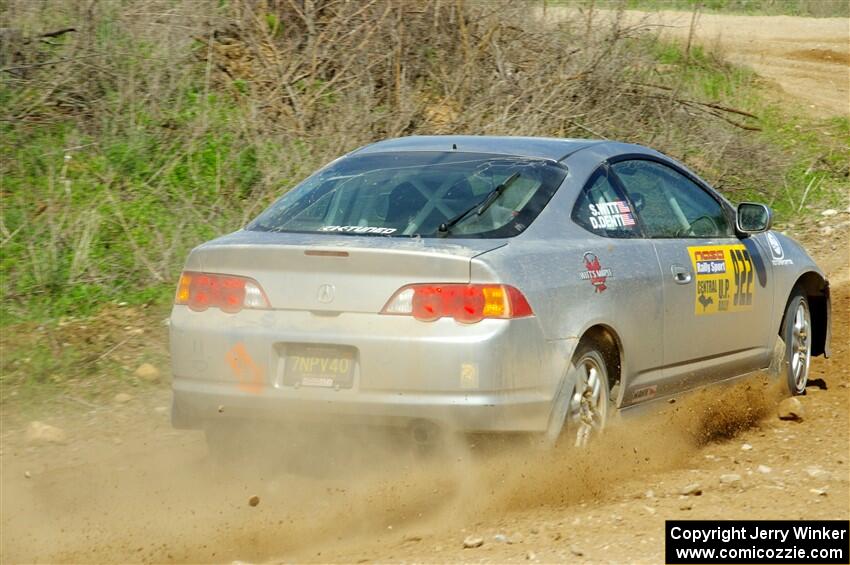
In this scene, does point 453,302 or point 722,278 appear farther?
point 722,278

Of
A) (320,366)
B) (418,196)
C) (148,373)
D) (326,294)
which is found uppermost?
A: (418,196)

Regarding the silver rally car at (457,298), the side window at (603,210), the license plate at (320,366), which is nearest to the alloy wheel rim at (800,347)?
the silver rally car at (457,298)

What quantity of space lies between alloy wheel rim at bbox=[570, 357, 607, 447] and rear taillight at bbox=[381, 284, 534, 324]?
64 centimetres

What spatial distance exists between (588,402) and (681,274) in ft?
3.66

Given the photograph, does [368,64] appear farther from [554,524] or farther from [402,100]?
[554,524]

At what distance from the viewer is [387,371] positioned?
16.3 ft

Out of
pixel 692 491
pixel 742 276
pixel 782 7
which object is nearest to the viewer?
pixel 692 491

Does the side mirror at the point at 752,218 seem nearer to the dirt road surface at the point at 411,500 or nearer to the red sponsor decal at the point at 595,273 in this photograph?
the dirt road surface at the point at 411,500

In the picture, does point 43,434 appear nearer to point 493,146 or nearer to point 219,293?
point 219,293

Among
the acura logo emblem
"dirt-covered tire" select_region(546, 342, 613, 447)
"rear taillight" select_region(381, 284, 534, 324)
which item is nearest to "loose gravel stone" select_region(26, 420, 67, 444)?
the acura logo emblem

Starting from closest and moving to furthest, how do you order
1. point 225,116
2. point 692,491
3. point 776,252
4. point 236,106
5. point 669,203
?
point 692,491 → point 669,203 → point 776,252 → point 225,116 → point 236,106

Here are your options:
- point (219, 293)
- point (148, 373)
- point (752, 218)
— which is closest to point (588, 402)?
point (219, 293)

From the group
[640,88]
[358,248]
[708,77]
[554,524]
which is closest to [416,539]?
[554,524]

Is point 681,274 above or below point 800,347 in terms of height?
above
